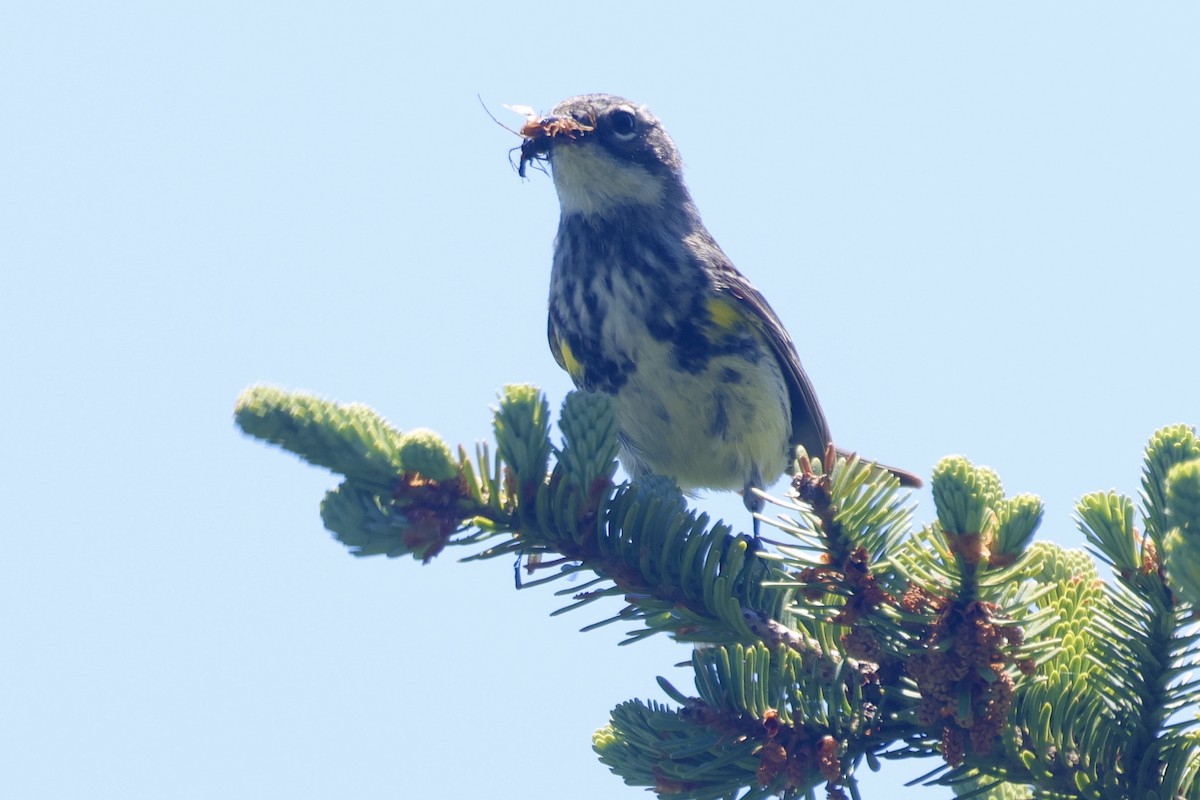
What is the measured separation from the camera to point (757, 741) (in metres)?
2.52

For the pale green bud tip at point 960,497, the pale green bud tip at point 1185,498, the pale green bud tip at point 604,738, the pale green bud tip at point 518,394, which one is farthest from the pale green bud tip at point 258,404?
the pale green bud tip at point 1185,498

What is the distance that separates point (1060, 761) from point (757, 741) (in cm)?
59

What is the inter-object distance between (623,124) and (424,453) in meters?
3.99

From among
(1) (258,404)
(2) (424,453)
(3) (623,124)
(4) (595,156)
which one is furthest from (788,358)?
(1) (258,404)

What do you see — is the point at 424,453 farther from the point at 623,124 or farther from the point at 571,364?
the point at 623,124

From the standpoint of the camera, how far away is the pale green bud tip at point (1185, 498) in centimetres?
176

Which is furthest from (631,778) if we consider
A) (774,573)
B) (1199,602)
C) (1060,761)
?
(1199,602)

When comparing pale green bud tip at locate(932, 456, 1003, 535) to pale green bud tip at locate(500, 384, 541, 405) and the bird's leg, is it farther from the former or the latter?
the bird's leg

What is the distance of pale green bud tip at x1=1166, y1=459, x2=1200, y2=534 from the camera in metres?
1.76

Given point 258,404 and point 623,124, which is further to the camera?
point 623,124

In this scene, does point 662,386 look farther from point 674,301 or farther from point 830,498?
point 830,498

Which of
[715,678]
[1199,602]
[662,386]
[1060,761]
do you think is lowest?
[1060,761]

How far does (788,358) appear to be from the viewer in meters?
5.78

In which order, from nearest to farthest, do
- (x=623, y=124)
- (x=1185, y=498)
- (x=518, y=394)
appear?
(x=1185, y=498) < (x=518, y=394) < (x=623, y=124)
